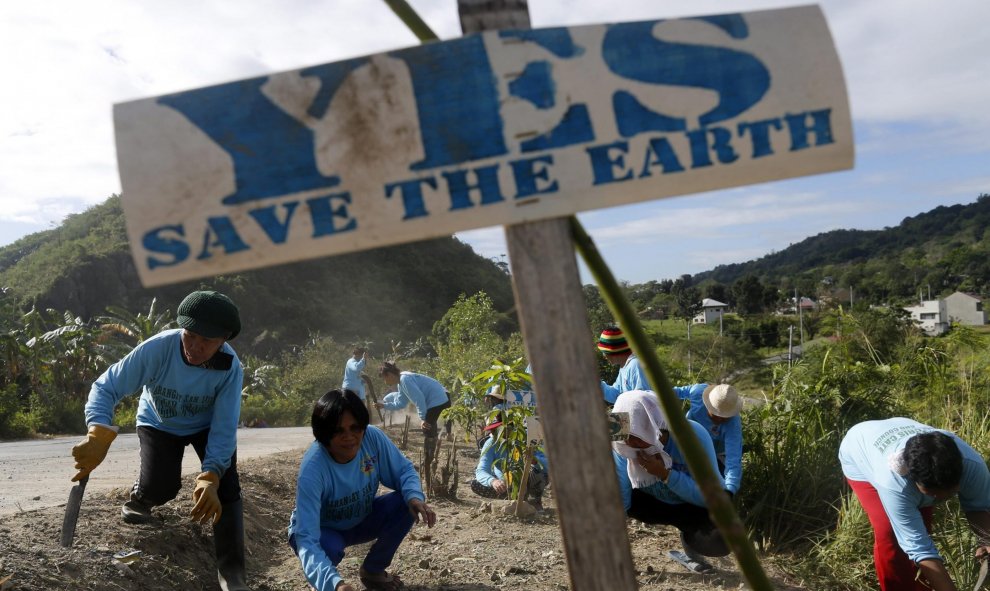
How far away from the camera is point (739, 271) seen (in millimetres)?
194250

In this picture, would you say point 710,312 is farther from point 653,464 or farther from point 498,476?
point 653,464

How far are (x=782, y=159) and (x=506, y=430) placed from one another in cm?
386

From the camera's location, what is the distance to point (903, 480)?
3268mm

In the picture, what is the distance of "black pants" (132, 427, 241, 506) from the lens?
3.72m

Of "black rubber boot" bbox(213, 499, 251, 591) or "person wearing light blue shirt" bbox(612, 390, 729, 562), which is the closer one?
"black rubber boot" bbox(213, 499, 251, 591)

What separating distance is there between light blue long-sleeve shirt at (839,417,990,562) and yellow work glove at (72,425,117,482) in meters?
3.43

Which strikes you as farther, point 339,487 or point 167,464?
point 167,464

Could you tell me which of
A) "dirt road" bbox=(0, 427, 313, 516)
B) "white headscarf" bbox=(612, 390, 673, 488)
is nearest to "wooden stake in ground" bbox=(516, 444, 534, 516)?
"white headscarf" bbox=(612, 390, 673, 488)

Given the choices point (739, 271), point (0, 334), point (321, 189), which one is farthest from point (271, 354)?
point (739, 271)

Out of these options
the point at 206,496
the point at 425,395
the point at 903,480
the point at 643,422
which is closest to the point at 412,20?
the point at 206,496

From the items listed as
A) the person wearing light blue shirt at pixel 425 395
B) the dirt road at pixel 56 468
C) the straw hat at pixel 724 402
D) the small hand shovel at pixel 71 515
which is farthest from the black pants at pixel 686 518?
the dirt road at pixel 56 468

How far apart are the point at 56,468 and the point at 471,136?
9285 millimetres

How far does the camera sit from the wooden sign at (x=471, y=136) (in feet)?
4.67

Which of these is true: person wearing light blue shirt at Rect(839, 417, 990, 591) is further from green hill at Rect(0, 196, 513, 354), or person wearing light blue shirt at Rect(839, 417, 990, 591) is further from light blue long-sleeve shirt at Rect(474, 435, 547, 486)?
green hill at Rect(0, 196, 513, 354)
